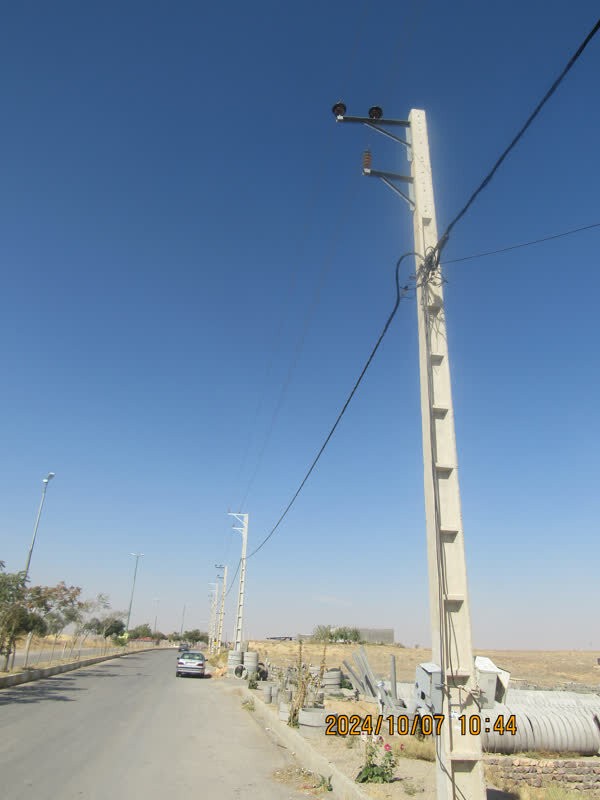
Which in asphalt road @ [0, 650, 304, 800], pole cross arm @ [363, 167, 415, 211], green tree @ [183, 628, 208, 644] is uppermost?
pole cross arm @ [363, 167, 415, 211]

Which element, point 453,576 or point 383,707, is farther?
point 383,707

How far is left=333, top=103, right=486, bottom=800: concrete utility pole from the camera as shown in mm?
6055

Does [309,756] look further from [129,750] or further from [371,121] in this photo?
[371,121]

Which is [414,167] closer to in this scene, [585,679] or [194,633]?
[585,679]

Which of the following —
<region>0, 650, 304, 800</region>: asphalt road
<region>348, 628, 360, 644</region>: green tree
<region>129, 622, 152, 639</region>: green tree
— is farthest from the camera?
<region>129, 622, 152, 639</region>: green tree

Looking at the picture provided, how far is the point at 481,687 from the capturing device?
20.5ft

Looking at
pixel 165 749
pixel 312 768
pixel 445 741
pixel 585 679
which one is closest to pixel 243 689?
pixel 165 749

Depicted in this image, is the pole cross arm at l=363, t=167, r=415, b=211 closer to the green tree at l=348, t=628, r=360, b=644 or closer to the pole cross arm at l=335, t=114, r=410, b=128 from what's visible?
the pole cross arm at l=335, t=114, r=410, b=128

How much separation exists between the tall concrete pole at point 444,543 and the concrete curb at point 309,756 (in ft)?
4.31

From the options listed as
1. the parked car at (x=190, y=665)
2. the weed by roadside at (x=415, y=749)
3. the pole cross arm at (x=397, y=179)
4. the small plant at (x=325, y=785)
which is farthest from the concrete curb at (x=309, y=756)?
the parked car at (x=190, y=665)

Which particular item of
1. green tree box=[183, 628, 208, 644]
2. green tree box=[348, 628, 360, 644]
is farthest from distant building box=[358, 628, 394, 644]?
green tree box=[183, 628, 208, 644]

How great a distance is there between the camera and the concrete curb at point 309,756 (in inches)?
272

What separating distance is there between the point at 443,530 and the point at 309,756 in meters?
5.32

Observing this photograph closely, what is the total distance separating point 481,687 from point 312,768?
4.19 m
